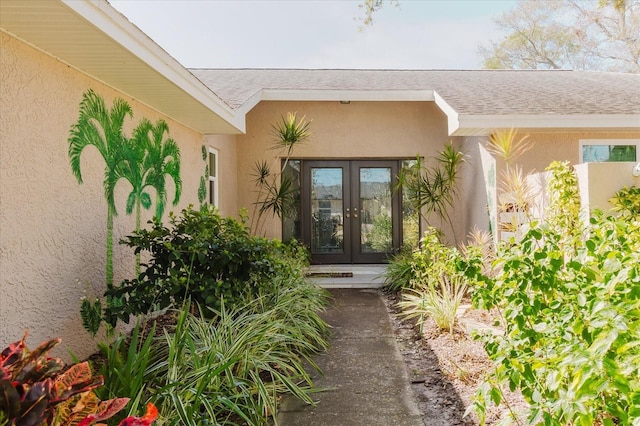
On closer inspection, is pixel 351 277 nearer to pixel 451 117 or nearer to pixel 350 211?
pixel 350 211

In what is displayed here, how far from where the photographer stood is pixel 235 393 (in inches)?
119

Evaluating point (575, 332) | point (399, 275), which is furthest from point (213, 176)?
point (575, 332)

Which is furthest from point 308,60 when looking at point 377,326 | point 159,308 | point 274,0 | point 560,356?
point 560,356

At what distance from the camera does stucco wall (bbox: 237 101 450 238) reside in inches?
389

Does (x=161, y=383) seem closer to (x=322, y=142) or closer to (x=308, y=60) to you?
(x=322, y=142)

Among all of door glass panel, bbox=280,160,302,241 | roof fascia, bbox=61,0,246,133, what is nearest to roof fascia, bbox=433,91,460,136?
door glass panel, bbox=280,160,302,241

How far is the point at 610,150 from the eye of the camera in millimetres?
8102

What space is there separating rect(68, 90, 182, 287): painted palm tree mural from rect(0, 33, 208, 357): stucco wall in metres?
0.09

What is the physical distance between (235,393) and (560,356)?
6.57 ft

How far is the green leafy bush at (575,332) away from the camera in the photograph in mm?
1702

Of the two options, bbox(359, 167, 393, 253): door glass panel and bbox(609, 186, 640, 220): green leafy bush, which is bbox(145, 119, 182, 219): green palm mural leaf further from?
bbox(609, 186, 640, 220): green leafy bush

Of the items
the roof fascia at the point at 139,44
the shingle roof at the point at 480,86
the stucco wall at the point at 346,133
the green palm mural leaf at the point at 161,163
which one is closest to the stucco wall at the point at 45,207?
the roof fascia at the point at 139,44

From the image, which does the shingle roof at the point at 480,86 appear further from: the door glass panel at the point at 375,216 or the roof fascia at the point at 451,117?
the door glass panel at the point at 375,216

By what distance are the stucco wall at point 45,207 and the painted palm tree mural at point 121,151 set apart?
0.09m
